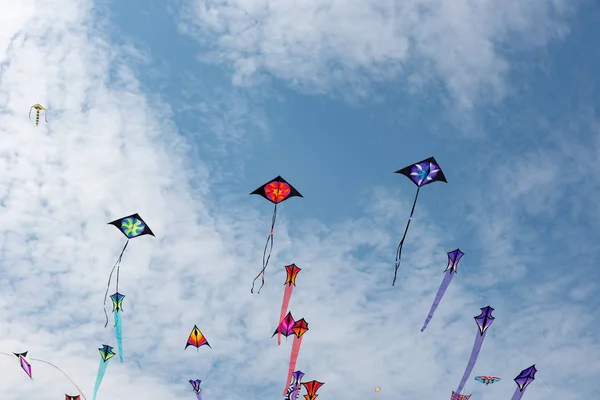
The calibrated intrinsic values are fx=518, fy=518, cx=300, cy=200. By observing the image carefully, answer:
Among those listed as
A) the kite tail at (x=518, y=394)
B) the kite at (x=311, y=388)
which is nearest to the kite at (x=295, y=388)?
the kite at (x=311, y=388)

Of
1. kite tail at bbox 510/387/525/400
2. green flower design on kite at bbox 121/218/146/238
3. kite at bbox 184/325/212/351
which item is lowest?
kite tail at bbox 510/387/525/400

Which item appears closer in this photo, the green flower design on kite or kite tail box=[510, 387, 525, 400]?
the green flower design on kite

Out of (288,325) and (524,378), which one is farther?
(288,325)

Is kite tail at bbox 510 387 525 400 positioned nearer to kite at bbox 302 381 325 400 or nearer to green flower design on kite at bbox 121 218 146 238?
kite at bbox 302 381 325 400

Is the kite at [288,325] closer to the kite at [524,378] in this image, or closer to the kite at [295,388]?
the kite at [295,388]

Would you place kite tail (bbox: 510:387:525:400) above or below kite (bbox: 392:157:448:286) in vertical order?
below

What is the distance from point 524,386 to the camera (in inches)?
1103

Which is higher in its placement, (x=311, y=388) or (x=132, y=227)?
(x=132, y=227)

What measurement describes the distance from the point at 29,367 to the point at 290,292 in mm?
18480

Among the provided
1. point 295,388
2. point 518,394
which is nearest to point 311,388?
point 295,388

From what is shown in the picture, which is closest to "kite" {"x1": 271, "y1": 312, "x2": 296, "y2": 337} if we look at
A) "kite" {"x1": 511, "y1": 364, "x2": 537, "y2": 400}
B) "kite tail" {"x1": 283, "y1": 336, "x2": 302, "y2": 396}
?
"kite tail" {"x1": 283, "y1": 336, "x2": 302, "y2": 396}

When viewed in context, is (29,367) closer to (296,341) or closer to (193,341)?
(193,341)

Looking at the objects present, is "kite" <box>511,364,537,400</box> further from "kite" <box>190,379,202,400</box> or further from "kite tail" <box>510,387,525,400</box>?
"kite" <box>190,379,202,400</box>

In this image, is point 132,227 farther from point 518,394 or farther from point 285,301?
point 518,394
